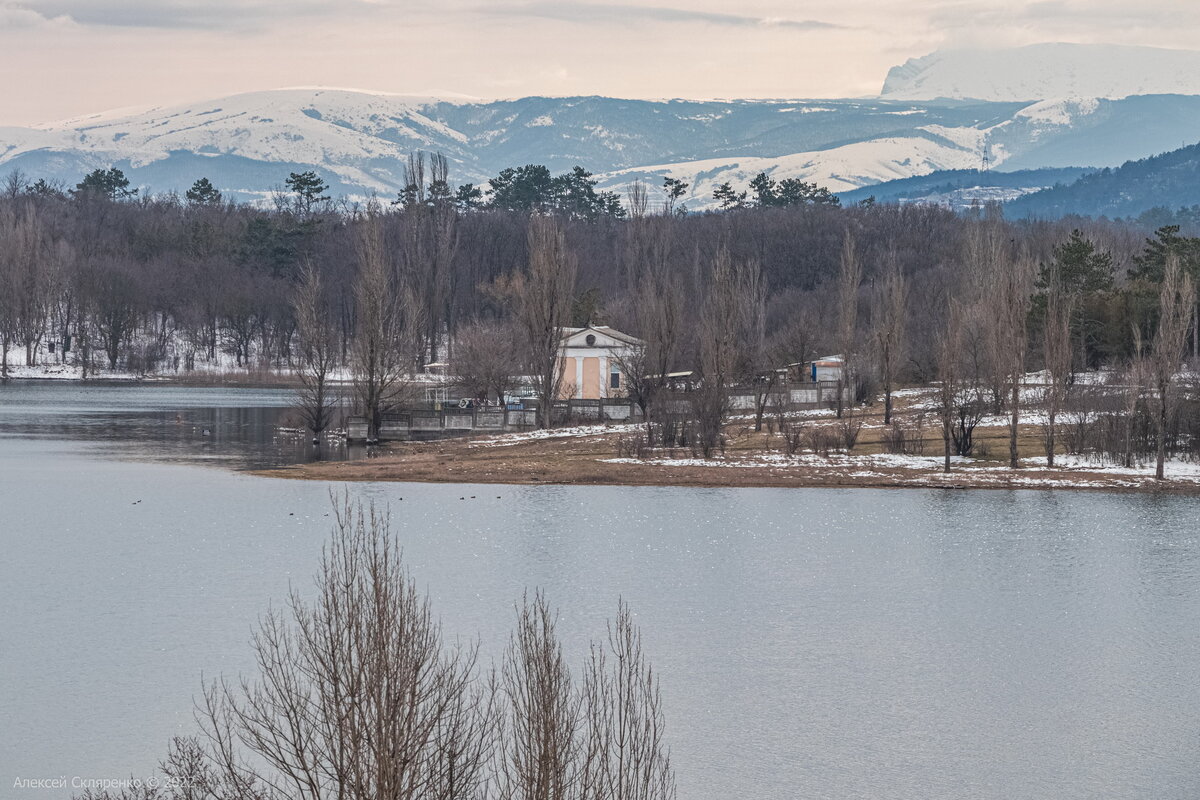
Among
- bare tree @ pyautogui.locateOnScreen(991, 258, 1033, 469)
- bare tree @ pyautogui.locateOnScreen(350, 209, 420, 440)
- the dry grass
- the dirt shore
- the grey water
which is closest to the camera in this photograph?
the grey water

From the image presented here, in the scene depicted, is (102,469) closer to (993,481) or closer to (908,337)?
(993,481)

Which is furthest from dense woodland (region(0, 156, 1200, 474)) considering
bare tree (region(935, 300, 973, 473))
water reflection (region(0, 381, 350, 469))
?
water reflection (region(0, 381, 350, 469))

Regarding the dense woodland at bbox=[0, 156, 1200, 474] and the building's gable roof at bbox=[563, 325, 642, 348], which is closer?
the dense woodland at bbox=[0, 156, 1200, 474]

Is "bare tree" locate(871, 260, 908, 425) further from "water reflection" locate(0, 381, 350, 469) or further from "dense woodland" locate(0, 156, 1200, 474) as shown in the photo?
"water reflection" locate(0, 381, 350, 469)

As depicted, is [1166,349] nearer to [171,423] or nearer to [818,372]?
[818,372]

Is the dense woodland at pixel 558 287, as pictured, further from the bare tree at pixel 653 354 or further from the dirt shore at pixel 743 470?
the dirt shore at pixel 743 470

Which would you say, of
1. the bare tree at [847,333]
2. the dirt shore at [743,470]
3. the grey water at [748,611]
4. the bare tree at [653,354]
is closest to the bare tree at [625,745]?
the grey water at [748,611]

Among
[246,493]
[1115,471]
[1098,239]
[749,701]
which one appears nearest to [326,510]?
[246,493]

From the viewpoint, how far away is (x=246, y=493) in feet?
122

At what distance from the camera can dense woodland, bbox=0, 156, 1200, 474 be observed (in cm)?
5684

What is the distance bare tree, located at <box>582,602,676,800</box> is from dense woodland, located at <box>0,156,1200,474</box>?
29241 millimetres

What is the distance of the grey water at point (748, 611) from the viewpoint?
604 inches

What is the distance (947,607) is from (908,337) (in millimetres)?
60792

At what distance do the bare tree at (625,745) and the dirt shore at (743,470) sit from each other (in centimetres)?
2329
